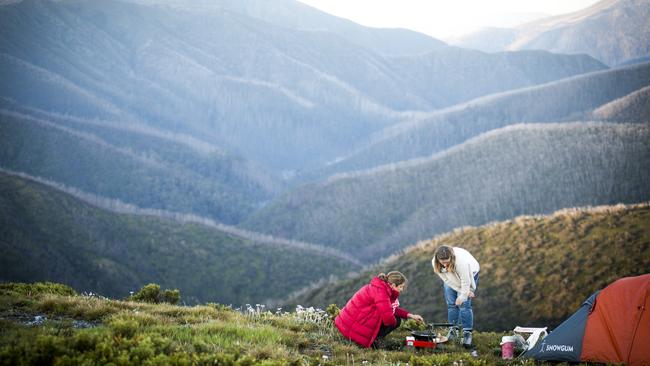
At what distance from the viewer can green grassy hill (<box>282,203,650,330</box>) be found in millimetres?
29016

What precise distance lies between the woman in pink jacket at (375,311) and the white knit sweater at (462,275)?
1.27 m

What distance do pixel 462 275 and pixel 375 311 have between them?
7.50 feet

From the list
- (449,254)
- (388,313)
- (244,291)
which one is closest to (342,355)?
(388,313)

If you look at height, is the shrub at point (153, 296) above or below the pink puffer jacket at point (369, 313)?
below

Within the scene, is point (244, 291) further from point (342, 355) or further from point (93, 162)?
point (93, 162)

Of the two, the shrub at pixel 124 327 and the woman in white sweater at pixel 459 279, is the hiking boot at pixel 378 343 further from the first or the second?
the shrub at pixel 124 327

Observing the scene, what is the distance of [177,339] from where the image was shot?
33.9 feet

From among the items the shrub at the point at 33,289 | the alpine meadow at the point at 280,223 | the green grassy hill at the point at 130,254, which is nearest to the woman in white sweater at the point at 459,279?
the alpine meadow at the point at 280,223

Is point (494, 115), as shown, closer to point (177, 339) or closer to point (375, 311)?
point (375, 311)

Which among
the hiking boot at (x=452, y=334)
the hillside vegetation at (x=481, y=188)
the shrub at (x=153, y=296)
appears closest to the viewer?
the hiking boot at (x=452, y=334)

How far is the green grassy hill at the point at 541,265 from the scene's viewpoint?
2902 cm

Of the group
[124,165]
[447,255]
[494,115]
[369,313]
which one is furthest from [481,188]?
[494,115]

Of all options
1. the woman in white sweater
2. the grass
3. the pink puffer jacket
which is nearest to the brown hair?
the woman in white sweater

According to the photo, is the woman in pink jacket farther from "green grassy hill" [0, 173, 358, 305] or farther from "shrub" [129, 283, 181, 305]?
"green grassy hill" [0, 173, 358, 305]
